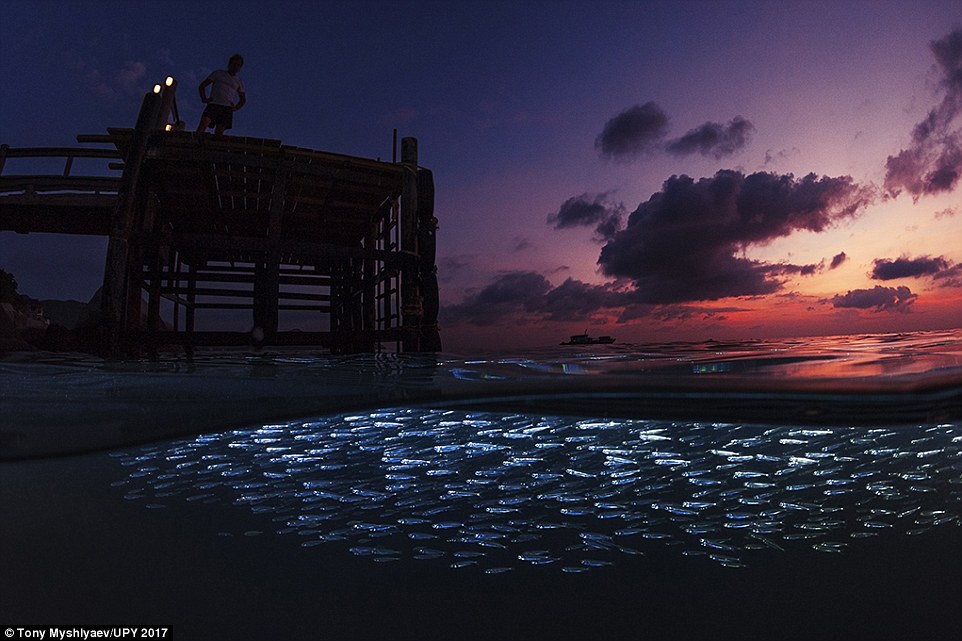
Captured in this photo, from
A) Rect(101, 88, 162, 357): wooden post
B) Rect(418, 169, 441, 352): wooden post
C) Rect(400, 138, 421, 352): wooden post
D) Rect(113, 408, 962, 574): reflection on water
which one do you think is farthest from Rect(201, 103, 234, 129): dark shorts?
Rect(113, 408, 962, 574): reflection on water

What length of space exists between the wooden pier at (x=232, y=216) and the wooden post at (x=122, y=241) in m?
0.02

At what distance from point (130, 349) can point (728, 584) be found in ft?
30.0

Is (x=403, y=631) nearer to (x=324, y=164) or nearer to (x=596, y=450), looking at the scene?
(x=596, y=450)

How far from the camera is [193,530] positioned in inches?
133

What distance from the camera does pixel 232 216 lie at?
39.7 feet

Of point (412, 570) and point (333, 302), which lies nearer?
point (412, 570)

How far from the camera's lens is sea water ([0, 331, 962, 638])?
2.73 metres

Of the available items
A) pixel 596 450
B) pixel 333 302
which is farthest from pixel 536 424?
pixel 333 302

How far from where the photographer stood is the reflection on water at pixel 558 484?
352 centimetres

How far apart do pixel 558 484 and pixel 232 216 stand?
10434mm

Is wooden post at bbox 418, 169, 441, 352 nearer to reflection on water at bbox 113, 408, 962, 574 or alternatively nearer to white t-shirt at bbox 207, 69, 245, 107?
reflection on water at bbox 113, 408, 962, 574

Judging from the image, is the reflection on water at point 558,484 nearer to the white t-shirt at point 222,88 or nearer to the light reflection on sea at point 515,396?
the light reflection on sea at point 515,396

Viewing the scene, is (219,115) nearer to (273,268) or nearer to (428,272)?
(273,268)

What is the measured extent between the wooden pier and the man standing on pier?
2.45 feet
